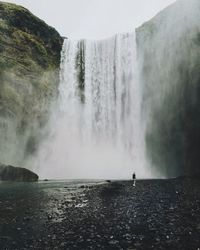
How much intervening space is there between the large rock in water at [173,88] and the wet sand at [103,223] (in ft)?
79.4

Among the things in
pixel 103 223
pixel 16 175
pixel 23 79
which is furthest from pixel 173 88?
pixel 103 223

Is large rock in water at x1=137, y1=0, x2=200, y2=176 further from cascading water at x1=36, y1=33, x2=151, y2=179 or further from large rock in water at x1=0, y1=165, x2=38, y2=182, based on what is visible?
large rock in water at x1=0, y1=165, x2=38, y2=182

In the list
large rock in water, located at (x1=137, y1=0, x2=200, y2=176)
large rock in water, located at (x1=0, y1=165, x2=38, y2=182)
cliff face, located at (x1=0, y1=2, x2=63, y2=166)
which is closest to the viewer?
large rock in water, located at (x1=0, y1=165, x2=38, y2=182)

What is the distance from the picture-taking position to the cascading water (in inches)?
1877

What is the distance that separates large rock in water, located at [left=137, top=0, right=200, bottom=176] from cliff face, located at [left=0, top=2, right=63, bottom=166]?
17036mm

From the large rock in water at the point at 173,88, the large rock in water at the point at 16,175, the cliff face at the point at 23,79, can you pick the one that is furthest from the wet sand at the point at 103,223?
the cliff face at the point at 23,79

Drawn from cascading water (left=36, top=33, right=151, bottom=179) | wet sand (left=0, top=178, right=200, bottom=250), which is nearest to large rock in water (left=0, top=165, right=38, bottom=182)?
cascading water (left=36, top=33, right=151, bottom=179)

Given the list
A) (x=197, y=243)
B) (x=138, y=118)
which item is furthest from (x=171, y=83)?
(x=197, y=243)

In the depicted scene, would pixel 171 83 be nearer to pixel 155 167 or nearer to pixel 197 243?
pixel 155 167

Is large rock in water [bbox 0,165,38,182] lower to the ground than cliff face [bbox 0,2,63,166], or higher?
lower

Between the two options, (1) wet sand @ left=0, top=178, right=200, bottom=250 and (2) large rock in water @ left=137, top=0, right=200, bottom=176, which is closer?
(1) wet sand @ left=0, top=178, right=200, bottom=250

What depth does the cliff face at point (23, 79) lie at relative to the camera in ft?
148

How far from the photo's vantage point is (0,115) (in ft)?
145

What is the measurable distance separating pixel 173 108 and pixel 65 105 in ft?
62.1
